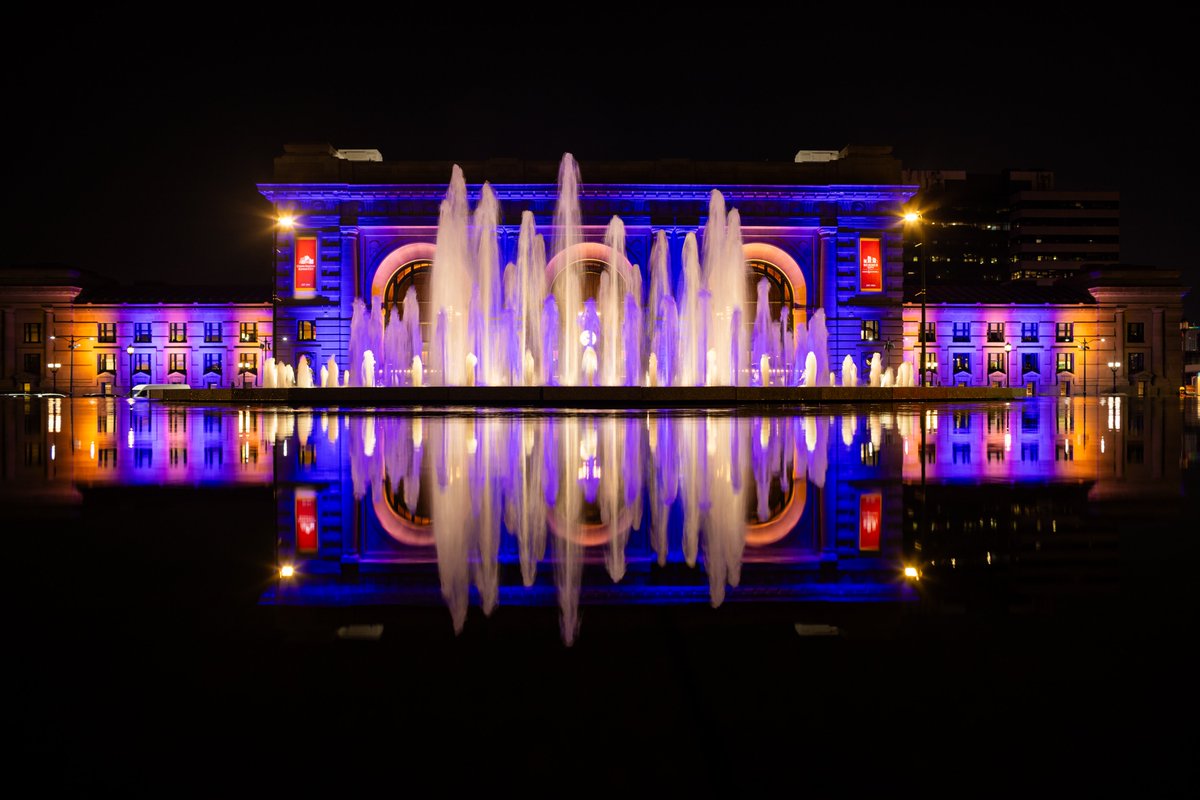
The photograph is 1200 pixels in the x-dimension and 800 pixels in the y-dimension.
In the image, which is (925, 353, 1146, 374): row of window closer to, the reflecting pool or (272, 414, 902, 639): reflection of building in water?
the reflecting pool

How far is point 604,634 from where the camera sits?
3314mm

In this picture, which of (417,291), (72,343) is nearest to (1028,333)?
(417,291)

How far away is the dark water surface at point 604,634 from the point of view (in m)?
2.29

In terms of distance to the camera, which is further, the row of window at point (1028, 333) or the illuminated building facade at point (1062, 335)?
the row of window at point (1028, 333)

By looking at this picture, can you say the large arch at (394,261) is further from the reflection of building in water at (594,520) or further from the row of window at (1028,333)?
the reflection of building in water at (594,520)

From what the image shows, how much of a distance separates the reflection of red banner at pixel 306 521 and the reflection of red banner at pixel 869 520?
2.99 m

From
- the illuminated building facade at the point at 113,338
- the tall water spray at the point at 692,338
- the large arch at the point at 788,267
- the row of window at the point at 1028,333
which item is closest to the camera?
the tall water spray at the point at 692,338

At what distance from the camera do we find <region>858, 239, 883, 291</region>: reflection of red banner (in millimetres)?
52781

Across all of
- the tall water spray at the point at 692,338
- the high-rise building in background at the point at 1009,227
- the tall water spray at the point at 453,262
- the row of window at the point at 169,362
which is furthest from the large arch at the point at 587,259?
the high-rise building in background at the point at 1009,227

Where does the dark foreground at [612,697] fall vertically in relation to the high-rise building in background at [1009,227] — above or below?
below

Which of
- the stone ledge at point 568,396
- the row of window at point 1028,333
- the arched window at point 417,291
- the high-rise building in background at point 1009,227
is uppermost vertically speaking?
the high-rise building in background at point 1009,227

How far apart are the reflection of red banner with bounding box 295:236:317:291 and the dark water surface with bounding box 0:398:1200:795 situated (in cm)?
4628

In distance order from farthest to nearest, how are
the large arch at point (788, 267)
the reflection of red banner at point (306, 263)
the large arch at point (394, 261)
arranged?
the large arch at point (788, 267), the large arch at point (394, 261), the reflection of red banner at point (306, 263)

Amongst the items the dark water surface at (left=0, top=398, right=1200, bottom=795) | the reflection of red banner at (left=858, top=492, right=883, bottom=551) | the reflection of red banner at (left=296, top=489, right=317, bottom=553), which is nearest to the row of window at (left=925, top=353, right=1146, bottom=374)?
the reflection of red banner at (left=858, top=492, right=883, bottom=551)
